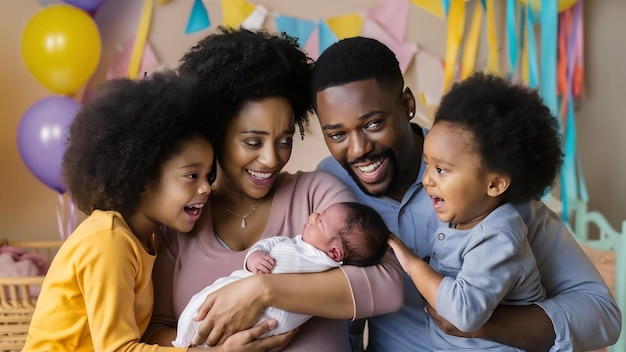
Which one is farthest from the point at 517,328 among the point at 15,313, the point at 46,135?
the point at 46,135

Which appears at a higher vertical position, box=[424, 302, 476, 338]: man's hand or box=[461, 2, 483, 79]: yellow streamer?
box=[461, 2, 483, 79]: yellow streamer

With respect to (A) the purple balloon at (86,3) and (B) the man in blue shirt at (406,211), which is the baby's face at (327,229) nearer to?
(B) the man in blue shirt at (406,211)

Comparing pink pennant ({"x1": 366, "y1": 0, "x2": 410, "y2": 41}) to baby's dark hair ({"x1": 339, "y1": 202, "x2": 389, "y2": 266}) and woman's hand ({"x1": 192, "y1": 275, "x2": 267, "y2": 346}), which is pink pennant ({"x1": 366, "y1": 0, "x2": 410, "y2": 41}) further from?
woman's hand ({"x1": 192, "y1": 275, "x2": 267, "y2": 346})

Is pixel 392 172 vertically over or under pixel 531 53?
under

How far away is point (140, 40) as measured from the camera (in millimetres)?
3613

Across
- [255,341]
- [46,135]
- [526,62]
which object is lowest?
[255,341]

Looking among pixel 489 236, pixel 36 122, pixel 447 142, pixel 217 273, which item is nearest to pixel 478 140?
pixel 447 142

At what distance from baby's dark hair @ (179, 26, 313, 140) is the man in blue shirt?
92 mm

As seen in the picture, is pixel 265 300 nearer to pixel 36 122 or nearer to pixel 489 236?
pixel 489 236

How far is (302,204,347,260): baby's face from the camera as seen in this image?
170cm

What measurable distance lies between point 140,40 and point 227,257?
83.5 inches

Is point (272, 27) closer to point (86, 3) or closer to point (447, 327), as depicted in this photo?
point (86, 3)

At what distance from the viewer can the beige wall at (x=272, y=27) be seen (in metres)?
3.55

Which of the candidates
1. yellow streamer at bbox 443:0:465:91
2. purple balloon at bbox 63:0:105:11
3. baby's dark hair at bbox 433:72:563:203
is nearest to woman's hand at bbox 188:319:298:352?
baby's dark hair at bbox 433:72:563:203
